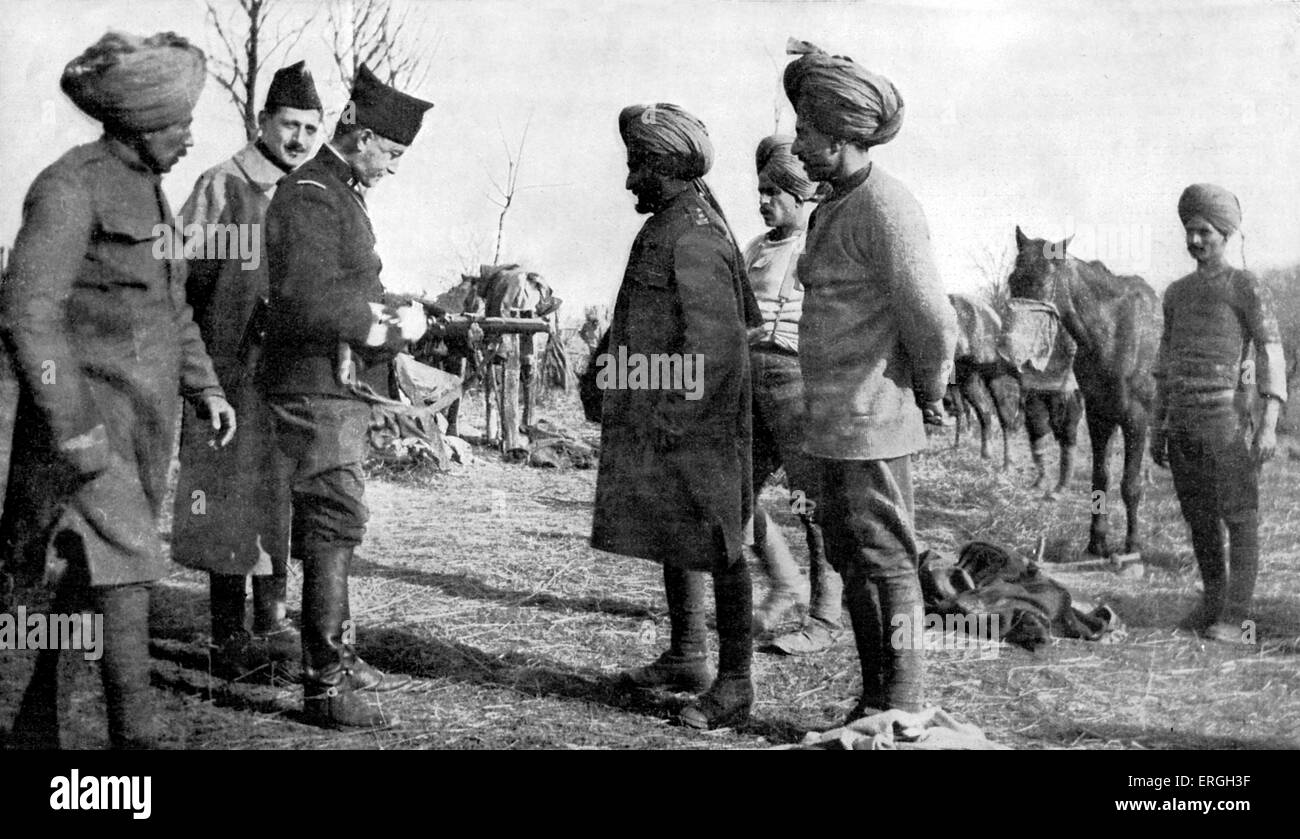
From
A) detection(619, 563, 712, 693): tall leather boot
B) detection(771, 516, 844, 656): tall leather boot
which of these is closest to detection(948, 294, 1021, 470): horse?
detection(771, 516, 844, 656): tall leather boot

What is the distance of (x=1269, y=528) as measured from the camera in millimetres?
6207

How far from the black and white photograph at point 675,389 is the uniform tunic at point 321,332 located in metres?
0.02

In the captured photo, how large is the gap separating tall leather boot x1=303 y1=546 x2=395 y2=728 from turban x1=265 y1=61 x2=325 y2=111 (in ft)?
6.72

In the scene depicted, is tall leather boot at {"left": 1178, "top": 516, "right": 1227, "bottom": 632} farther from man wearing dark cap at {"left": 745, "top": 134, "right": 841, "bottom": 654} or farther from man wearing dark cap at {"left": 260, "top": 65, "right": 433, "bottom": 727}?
man wearing dark cap at {"left": 260, "top": 65, "right": 433, "bottom": 727}

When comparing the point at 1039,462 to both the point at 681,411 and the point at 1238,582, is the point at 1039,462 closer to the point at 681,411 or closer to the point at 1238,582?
the point at 1238,582

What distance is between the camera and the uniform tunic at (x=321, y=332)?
4.65 metres

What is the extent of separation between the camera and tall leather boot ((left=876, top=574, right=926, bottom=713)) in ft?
14.8

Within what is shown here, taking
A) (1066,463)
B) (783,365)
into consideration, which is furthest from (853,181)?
(1066,463)

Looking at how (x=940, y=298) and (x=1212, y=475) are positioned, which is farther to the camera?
(x=1212, y=475)
